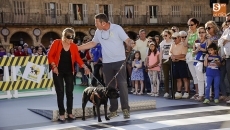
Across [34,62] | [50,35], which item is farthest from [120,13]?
[34,62]

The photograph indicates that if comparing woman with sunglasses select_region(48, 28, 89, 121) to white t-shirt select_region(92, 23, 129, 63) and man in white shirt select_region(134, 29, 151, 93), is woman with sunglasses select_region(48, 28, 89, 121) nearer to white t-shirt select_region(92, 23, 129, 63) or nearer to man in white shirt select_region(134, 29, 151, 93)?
white t-shirt select_region(92, 23, 129, 63)

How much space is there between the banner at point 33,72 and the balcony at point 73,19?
23.8 metres

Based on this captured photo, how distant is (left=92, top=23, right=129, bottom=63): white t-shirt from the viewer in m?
6.75

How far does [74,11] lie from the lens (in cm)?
3756

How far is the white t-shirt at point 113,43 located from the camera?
22.2ft

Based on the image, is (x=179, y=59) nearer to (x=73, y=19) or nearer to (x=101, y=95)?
(x=101, y=95)

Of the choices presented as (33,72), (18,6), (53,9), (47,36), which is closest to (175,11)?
(53,9)

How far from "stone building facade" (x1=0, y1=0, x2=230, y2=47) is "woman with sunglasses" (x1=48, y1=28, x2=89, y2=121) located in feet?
92.5

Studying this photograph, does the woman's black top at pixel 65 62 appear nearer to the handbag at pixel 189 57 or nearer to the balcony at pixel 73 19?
the handbag at pixel 189 57

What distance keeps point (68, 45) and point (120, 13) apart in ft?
106

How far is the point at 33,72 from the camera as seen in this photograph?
11.4 metres

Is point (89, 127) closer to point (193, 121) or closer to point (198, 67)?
point (193, 121)

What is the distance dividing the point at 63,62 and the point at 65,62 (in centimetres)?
4

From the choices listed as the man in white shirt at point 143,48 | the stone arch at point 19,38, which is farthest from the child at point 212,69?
the stone arch at point 19,38
